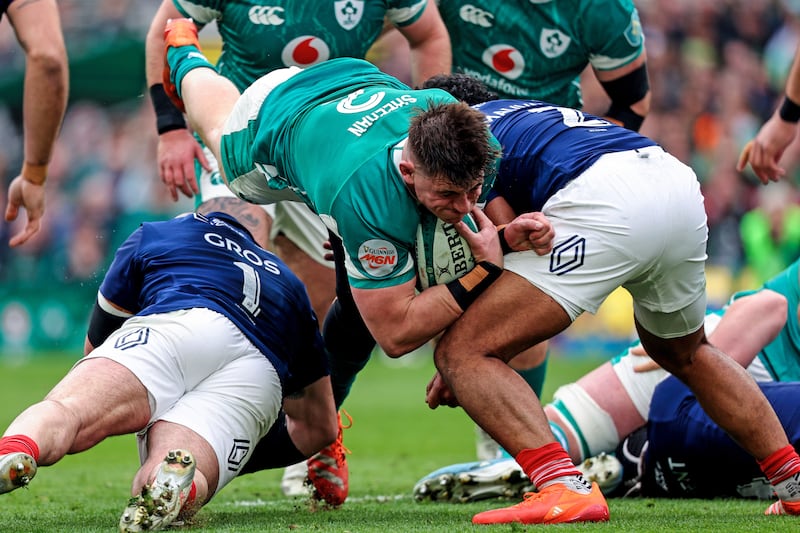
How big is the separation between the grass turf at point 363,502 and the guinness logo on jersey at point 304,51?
214cm

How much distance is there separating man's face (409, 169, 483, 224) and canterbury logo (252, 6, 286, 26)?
2.23 m

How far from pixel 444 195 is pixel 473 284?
1.27ft

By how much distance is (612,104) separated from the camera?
6586mm

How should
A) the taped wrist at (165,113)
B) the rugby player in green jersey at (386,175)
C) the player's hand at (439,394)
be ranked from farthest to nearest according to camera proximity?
the taped wrist at (165,113) < the player's hand at (439,394) < the rugby player in green jersey at (386,175)

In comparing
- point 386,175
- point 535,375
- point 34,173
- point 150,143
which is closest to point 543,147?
point 386,175

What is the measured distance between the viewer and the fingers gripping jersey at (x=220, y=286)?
4.47m

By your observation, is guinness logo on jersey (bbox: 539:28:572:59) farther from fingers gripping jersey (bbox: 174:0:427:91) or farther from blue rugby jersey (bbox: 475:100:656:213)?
blue rugby jersey (bbox: 475:100:656:213)

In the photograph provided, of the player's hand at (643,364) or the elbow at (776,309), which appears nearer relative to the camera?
the elbow at (776,309)

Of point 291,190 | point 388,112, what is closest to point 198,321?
point 291,190

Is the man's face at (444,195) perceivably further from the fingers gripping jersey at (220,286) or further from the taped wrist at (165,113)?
the taped wrist at (165,113)

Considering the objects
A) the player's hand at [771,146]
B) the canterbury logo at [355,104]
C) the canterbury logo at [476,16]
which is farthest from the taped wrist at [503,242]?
the player's hand at [771,146]

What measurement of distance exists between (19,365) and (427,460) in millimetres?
9628

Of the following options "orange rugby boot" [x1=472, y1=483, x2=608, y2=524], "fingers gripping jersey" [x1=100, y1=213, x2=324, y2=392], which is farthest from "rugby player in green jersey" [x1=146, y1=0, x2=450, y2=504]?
"orange rugby boot" [x1=472, y1=483, x2=608, y2=524]

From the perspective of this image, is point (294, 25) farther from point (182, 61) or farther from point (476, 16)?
point (476, 16)
